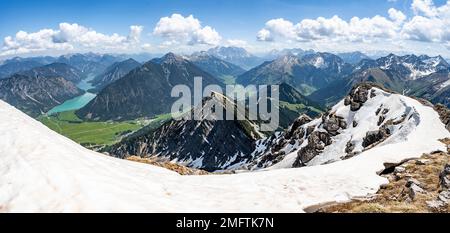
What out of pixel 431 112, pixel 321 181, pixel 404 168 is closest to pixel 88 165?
pixel 321 181

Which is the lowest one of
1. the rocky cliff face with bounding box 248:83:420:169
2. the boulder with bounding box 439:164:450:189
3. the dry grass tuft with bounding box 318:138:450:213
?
the rocky cliff face with bounding box 248:83:420:169

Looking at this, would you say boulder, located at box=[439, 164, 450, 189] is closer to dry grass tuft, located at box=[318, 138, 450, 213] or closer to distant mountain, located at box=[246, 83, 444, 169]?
dry grass tuft, located at box=[318, 138, 450, 213]

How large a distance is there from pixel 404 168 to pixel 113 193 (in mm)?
22683

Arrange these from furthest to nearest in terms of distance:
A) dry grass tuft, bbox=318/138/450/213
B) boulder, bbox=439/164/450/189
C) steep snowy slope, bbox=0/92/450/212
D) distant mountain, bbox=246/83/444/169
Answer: distant mountain, bbox=246/83/444/169 < boulder, bbox=439/164/450/189 < dry grass tuft, bbox=318/138/450/213 < steep snowy slope, bbox=0/92/450/212

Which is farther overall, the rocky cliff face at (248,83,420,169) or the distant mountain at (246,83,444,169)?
the rocky cliff face at (248,83,420,169)

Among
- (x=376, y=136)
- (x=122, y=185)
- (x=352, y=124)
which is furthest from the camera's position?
(x=352, y=124)

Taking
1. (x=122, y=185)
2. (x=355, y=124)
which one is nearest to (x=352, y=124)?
(x=355, y=124)

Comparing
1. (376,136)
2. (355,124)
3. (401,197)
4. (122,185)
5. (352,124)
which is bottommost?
(352,124)

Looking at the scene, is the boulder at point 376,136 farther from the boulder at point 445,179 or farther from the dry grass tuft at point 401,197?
the boulder at point 445,179

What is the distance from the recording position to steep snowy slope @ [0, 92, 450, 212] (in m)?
13.8

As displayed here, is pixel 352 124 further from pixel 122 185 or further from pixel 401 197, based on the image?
pixel 122 185

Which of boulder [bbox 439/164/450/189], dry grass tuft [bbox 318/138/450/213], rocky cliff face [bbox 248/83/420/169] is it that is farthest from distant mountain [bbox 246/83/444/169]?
boulder [bbox 439/164/450/189]

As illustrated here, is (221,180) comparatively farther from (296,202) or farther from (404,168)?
(404,168)

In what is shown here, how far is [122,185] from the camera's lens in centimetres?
1653
